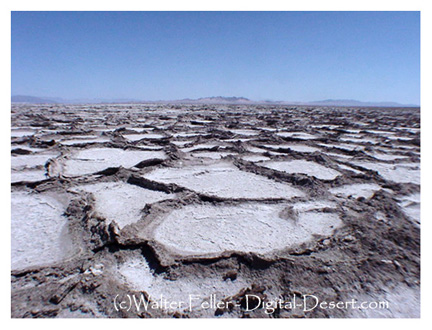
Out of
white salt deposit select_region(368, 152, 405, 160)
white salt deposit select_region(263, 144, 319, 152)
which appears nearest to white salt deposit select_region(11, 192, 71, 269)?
white salt deposit select_region(263, 144, 319, 152)

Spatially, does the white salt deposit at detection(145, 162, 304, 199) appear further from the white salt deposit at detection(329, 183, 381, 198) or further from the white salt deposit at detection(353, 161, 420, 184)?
the white salt deposit at detection(353, 161, 420, 184)

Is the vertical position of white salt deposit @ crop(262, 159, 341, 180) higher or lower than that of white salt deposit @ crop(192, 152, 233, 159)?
lower

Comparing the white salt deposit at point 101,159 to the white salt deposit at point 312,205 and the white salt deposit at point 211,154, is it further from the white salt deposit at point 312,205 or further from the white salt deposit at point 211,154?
the white salt deposit at point 312,205

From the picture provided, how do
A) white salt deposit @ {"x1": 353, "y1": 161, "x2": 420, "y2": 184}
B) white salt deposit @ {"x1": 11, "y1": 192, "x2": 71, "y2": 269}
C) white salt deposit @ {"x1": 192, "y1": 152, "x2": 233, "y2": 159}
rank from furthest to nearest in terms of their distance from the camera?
white salt deposit @ {"x1": 192, "y1": 152, "x2": 233, "y2": 159} → white salt deposit @ {"x1": 353, "y1": 161, "x2": 420, "y2": 184} → white salt deposit @ {"x1": 11, "y1": 192, "x2": 71, "y2": 269}

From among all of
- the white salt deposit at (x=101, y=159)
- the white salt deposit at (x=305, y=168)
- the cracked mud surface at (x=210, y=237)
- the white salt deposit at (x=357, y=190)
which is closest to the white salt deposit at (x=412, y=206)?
the cracked mud surface at (x=210, y=237)

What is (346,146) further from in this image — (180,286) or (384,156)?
(180,286)

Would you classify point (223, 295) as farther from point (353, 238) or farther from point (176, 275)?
point (353, 238)

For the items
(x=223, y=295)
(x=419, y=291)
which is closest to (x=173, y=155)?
(x=223, y=295)
